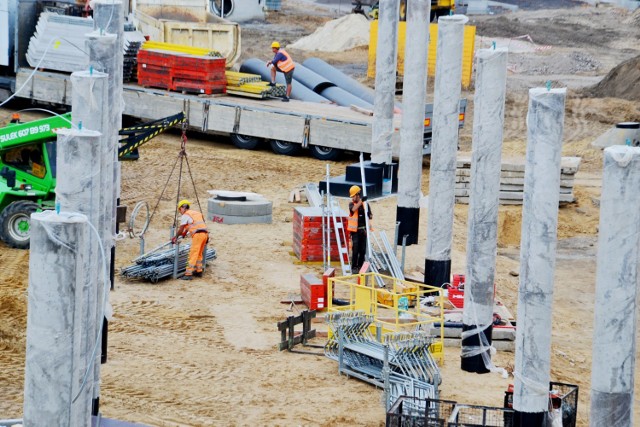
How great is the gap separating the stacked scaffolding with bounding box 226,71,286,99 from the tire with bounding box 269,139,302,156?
4.38 feet

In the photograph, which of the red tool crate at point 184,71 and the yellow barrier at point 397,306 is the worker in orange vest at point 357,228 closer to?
the yellow barrier at point 397,306

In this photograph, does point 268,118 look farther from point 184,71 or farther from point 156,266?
point 156,266

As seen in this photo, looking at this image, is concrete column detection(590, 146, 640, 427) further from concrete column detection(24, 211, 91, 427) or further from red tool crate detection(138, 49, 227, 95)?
red tool crate detection(138, 49, 227, 95)

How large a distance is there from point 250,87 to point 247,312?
11894mm

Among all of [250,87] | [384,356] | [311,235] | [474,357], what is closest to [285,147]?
[250,87]

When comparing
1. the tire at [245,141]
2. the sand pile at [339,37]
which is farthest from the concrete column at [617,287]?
the sand pile at [339,37]

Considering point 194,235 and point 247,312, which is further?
point 194,235

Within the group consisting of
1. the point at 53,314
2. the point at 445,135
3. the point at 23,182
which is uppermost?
the point at 445,135

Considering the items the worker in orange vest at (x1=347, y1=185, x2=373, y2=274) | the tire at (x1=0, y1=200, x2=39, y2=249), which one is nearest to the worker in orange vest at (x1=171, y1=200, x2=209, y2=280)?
the worker in orange vest at (x1=347, y1=185, x2=373, y2=274)

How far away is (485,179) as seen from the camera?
14.6m

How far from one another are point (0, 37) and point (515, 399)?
20760 mm

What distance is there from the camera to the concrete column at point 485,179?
14.6 m

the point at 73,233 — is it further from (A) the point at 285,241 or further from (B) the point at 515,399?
(A) the point at 285,241

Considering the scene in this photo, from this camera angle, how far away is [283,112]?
2719 centimetres
